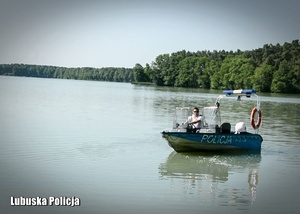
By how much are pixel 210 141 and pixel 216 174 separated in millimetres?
1713

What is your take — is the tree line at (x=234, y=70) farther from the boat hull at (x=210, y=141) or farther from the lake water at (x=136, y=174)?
the boat hull at (x=210, y=141)

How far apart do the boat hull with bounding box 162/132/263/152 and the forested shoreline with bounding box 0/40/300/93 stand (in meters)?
48.1

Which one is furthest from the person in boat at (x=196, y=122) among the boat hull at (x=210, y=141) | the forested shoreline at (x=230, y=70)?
the forested shoreline at (x=230, y=70)

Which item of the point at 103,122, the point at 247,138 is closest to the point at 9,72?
the point at 103,122

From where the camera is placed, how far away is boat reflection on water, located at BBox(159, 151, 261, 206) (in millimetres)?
7380

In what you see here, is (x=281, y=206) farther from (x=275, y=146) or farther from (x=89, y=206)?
(x=275, y=146)

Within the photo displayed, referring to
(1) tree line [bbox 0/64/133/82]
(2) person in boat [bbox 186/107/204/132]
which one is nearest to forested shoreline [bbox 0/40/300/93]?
(1) tree line [bbox 0/64/133/82]

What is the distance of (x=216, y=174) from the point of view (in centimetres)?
877

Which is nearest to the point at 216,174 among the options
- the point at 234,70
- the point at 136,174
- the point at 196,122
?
the point at 136,174

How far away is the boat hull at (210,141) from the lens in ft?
33.4

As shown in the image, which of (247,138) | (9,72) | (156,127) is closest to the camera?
(247,138)

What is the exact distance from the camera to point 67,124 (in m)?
15.4

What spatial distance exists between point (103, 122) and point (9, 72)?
84.6m

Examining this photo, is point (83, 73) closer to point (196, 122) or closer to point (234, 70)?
point (234, 70)
